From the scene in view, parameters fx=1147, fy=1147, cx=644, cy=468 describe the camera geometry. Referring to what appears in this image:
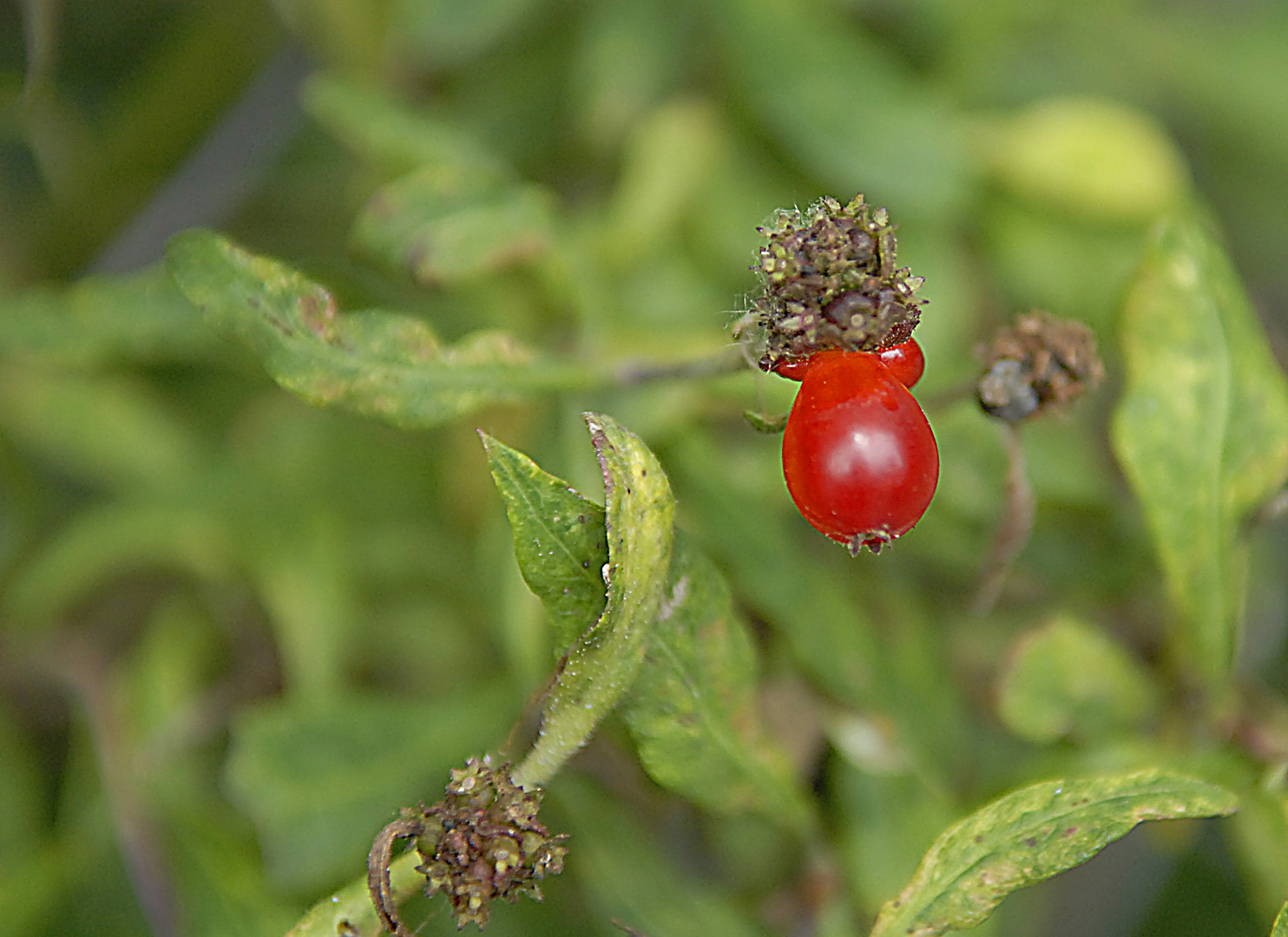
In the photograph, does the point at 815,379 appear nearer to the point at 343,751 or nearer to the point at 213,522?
the point at 343,751

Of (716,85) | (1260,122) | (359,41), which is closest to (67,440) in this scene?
(359,41)

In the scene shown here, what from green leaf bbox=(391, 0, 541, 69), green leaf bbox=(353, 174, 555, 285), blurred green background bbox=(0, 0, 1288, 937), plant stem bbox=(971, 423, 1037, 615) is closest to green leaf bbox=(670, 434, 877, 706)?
blurred green background bbox=(0, 0, 1288, 937)

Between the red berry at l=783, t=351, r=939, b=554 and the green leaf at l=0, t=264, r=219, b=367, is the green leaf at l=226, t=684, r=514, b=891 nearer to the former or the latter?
the green leaf at l=0, t=264, r=219, b=367

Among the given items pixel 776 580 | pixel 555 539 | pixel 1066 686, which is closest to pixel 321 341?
pixel 555 539

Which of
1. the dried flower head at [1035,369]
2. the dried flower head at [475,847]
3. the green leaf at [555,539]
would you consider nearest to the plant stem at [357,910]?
the dried flower head at [475,847]

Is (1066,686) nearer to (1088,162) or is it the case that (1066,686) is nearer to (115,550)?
(1088,162)

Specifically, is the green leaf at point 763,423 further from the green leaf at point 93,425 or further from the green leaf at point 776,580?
the green leaf at point 93,425
